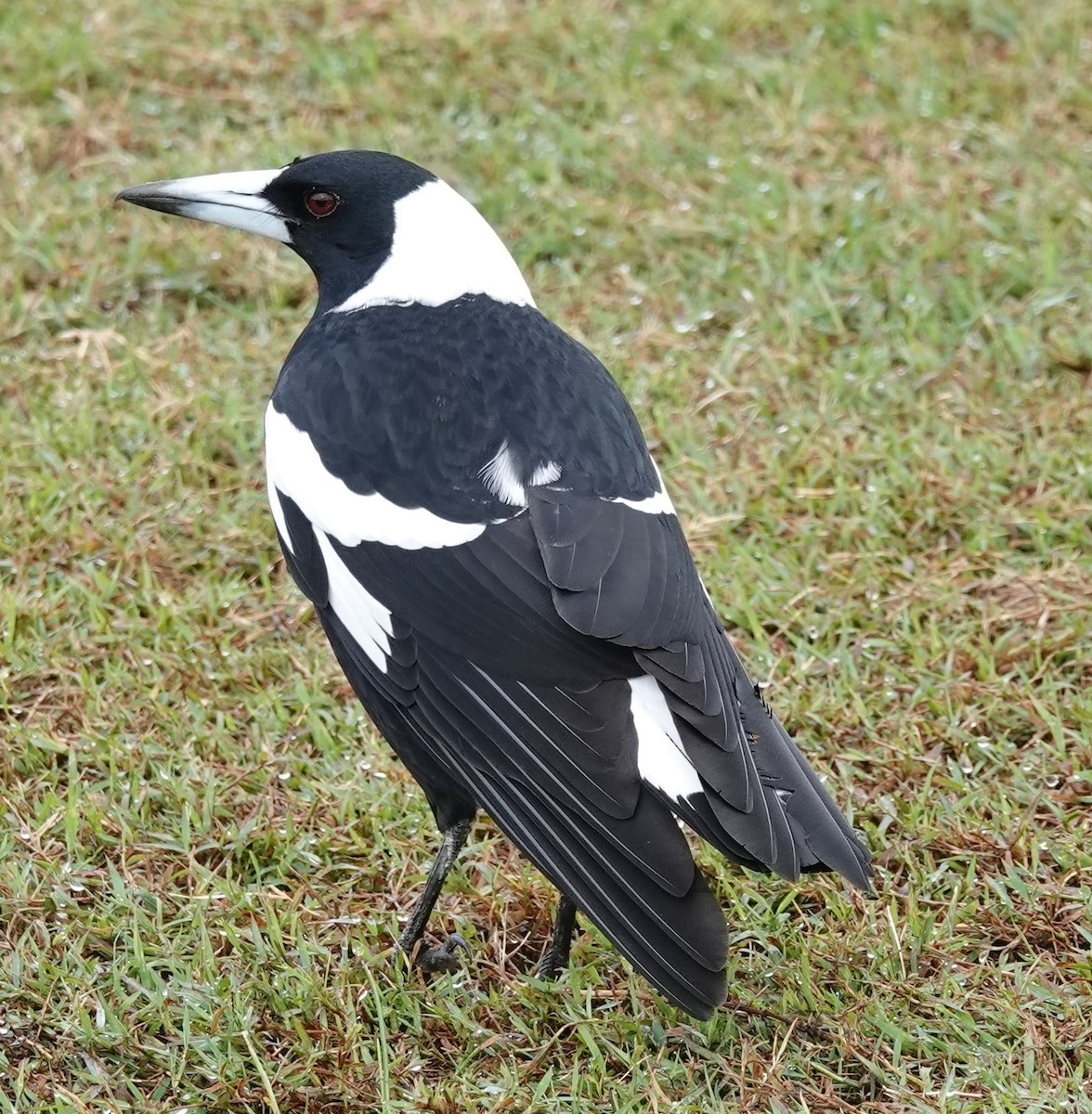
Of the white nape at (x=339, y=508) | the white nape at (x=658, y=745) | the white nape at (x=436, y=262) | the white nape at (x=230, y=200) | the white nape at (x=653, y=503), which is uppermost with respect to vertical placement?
the white nape at (x=230, y=200)

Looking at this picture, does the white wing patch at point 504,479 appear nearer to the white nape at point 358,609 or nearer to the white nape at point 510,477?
the white nape at point 510,477

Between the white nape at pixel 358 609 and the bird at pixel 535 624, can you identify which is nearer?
the bird at pixel 535 624

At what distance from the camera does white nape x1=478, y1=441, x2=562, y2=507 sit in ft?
7.61

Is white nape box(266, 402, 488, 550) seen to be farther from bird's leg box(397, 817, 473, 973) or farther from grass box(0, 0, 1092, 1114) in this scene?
grass box(0, 0, 1092, 1114)

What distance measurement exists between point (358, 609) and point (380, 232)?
2.29ft

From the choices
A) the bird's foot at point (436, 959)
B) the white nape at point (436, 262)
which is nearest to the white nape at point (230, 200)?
the white nape at point (436, 262)

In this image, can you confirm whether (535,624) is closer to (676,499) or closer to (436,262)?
(436,262)

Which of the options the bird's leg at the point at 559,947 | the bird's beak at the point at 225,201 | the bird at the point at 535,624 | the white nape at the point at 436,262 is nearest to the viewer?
the bird at the point at 535,624

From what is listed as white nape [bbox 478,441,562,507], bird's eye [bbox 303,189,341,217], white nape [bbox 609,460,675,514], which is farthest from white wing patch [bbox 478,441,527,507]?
bird's eye [bbox 303,189,341,217]

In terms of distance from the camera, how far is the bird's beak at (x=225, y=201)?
2838 mm

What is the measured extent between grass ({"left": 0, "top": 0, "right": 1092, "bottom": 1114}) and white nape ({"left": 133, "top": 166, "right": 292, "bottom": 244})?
0.73 metres

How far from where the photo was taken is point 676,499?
11.5 feet

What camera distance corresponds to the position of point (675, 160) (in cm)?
441

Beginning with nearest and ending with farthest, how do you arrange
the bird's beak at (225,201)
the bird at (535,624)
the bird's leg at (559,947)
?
the bird at (535,624) → the bird's leg at (559,947) → the bird's beak at (225,201)
